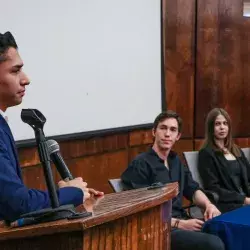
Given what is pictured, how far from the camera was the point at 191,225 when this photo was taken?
307cm

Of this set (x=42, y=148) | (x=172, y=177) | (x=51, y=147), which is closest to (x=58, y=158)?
(x=51, y=147)

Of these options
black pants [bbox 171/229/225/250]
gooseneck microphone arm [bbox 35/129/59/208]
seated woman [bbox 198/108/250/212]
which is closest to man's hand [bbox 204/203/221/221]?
black pants [bbox 171/229/225/250]

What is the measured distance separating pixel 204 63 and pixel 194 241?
2.98 meters

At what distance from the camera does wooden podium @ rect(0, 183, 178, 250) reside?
4.31 ft

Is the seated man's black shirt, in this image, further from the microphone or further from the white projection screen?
the microphone

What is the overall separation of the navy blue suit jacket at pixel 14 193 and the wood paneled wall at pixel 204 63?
3614 millimetres

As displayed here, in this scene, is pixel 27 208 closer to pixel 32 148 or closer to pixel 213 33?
pixel 32 148

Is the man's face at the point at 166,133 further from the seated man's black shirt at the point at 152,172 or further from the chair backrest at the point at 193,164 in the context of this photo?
the chair backrest at the point at 193,164

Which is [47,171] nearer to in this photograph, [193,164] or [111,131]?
[193,164]

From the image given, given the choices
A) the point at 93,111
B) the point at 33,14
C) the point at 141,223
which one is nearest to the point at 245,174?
the point at 93,111

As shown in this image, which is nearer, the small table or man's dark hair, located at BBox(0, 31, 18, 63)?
man's dark hair, located at BBox(0, 31, 18, 63)

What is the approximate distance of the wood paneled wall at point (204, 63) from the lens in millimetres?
5516

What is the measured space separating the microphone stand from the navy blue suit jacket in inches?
2.6

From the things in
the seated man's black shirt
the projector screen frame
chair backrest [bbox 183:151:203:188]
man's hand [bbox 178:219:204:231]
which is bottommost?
man's hand [bbox 178:219:204:231]
